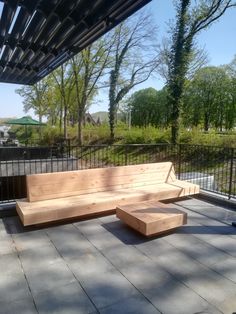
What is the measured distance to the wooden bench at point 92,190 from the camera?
3.69m

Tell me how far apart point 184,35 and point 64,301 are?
13061 millimetres

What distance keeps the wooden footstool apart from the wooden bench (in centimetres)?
46

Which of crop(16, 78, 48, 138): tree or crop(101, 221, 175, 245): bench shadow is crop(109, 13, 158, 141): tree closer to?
crop(16, 78, 48, 138): tree

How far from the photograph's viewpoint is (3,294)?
230 cm

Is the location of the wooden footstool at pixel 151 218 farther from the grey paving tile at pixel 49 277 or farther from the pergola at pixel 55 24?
the pergola at pixel 55 24

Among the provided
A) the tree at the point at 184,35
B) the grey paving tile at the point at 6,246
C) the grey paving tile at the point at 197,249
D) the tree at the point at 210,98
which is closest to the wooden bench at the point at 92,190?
the grey paving tile at the point at 6,246

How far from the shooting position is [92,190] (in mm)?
4426

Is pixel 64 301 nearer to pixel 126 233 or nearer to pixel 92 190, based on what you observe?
pixel 126 233

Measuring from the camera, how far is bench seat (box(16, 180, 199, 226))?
3.56 m

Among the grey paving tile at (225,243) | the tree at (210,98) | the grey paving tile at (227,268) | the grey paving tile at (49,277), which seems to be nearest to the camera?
the grey paving tile at (49,277)

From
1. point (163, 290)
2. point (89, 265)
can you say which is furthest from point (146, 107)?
point (163, 290)

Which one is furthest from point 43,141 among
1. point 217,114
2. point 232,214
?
point 217,114

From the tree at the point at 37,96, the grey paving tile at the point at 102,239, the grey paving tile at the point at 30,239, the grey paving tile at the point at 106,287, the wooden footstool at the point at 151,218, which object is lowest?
the grey paving tile at the point at 106,287

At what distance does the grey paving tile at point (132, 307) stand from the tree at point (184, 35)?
1114cm
